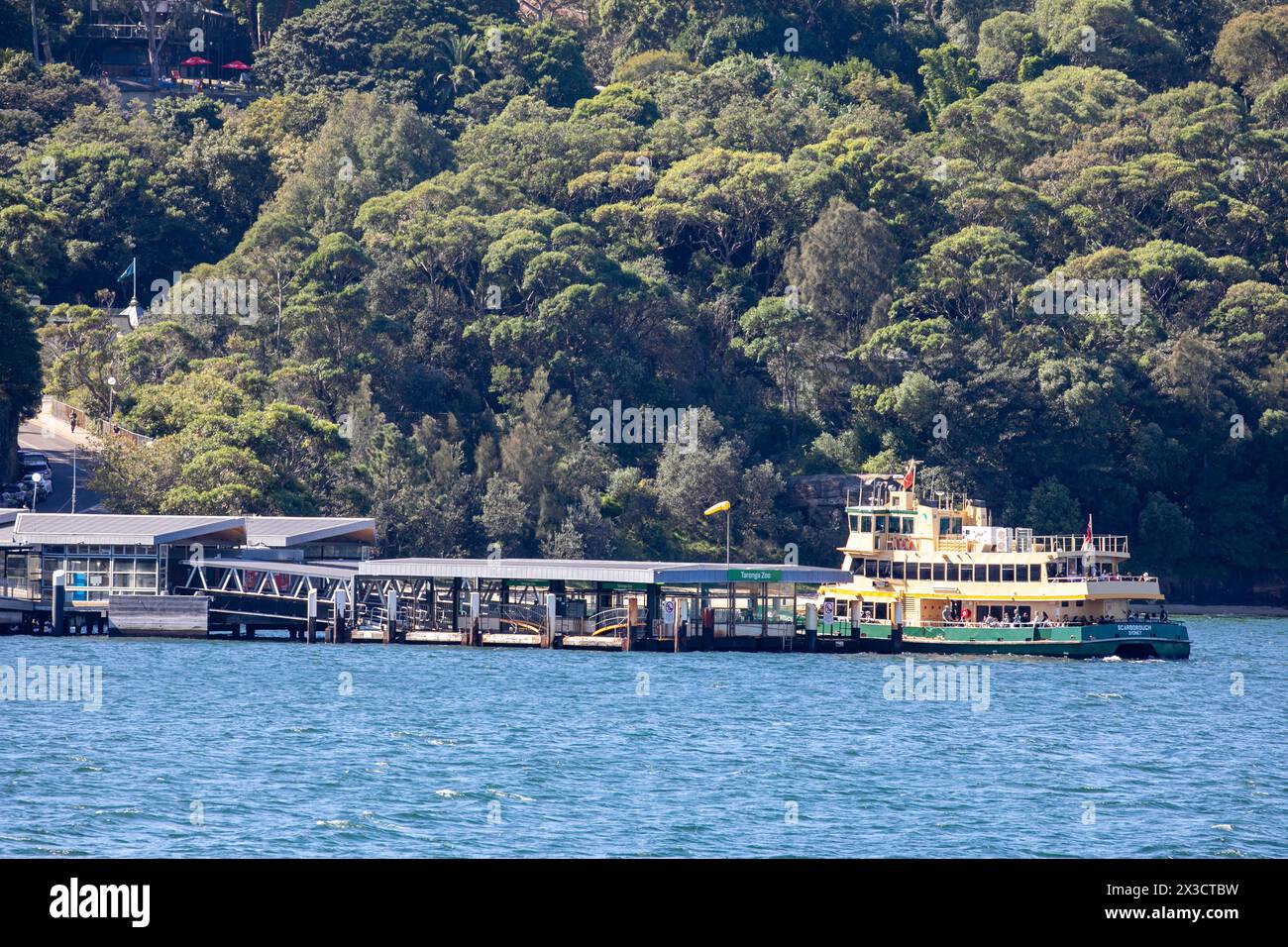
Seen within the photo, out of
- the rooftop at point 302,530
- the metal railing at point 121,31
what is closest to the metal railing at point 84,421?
the rooftop at point 302,530

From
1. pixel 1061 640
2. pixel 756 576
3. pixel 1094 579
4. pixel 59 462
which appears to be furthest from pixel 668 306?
pixel 1061 640

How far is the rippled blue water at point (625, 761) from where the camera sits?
119ft

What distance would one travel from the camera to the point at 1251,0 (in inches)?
6550

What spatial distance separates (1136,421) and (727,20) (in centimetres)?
6067

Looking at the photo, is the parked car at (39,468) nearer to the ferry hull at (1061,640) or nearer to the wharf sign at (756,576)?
the wharf sign at (756,576)

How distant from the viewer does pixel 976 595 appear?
79938mm

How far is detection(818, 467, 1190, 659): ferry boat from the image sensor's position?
7862 centimetres

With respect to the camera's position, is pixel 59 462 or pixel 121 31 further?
pixel 121 31

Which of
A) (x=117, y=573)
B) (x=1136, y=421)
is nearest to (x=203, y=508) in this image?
(x=117, y=573)

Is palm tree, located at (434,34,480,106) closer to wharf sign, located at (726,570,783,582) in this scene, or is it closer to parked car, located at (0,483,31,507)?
parked car, located at (0,483,31,507)

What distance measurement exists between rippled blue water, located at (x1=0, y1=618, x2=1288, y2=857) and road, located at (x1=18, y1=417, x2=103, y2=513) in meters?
24.6

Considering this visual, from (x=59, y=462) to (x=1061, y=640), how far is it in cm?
5697

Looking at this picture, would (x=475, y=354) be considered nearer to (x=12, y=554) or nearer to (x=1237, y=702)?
(x=12, y=554)

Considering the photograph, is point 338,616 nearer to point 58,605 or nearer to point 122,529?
point 122,529
